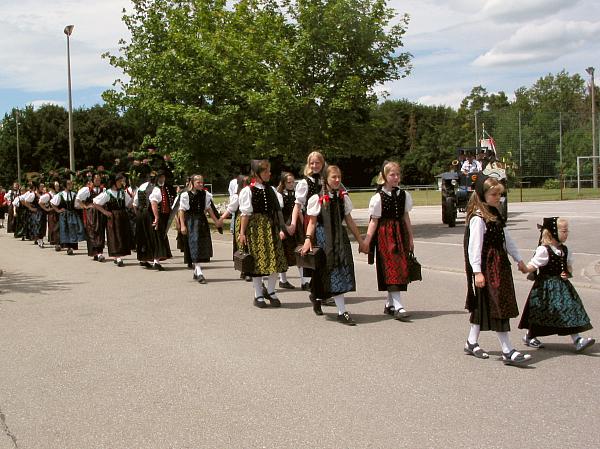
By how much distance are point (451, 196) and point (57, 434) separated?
791 inches

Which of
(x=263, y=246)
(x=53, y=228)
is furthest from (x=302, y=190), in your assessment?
(x=53, y=228)

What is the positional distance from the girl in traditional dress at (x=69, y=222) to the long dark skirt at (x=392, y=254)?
1253cm

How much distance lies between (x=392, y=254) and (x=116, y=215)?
30.9 feet

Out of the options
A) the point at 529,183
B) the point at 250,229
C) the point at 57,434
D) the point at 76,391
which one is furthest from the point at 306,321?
the point at 529,183

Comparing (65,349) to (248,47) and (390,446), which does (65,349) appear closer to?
(390,446)

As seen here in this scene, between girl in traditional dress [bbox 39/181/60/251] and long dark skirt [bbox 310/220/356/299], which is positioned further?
girl in traditional dress [bbox 39/181/60/251]

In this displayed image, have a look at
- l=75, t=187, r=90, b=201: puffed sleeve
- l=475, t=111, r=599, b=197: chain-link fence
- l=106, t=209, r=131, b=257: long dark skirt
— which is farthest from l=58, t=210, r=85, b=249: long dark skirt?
l=475, t=111, r=599, b=197: chain-link fence

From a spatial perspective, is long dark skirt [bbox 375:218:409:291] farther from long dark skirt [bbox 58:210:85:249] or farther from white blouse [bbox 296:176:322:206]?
long dark skirt [bbox 58:210:85:249]

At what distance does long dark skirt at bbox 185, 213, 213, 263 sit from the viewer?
1284 centimetres

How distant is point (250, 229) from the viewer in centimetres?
993

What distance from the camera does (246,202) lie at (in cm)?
984

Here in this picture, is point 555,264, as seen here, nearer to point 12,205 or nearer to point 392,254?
point 392,254

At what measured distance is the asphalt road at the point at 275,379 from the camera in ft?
15.7

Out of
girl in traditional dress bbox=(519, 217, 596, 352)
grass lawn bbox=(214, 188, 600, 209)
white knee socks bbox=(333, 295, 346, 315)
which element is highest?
grass lawn bbox=(214, 188, 600, 209)
